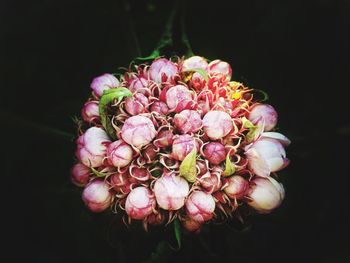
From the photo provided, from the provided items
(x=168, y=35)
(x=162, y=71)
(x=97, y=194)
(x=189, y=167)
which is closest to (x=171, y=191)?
(x=189, y=167)

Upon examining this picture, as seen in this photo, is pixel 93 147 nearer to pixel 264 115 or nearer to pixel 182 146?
pixel 182 146

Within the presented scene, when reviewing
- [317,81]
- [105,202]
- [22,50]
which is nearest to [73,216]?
[105,202]

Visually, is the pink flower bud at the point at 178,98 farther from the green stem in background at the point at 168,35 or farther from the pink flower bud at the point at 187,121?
the green stem in background at the point at 168,35

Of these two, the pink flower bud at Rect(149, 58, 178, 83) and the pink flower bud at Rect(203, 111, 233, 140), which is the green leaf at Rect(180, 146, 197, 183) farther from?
the pink flower bud at Rect(149, 58, 178, 83)

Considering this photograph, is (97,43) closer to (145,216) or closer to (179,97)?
(179,97)

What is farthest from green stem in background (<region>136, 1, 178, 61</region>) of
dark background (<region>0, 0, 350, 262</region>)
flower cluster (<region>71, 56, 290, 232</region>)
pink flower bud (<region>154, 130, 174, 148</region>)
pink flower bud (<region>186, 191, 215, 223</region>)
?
pink flower bud (<region>186, 191, 215, 223</region>)
